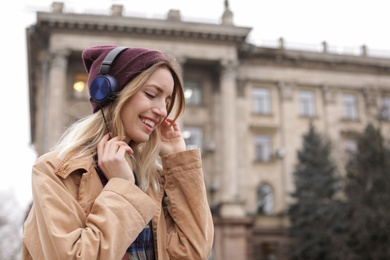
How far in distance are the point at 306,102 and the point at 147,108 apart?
32491 millimetres

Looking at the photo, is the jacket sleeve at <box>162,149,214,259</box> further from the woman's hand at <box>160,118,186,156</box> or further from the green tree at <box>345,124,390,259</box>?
the green tree at <box>345,124,390,259</box>

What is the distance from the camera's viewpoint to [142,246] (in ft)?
7.04

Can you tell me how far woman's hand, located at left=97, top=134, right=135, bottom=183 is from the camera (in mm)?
2039

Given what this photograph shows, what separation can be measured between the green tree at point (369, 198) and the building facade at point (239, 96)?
8.84ft

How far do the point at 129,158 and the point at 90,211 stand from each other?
34 cm

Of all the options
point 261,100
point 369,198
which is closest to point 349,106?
point 261,100

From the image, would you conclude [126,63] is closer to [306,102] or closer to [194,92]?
[194,92]

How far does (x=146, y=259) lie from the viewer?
7.04 feet

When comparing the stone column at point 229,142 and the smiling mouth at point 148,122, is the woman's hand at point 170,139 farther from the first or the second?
the stone column at point 229,142

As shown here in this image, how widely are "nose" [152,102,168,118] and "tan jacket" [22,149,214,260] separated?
0.35 m

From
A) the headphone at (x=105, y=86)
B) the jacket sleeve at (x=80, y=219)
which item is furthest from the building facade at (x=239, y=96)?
the jacket sleeve at (x=80, y=219)

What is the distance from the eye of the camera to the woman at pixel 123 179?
1.87m

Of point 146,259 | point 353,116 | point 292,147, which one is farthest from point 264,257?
point 146,259

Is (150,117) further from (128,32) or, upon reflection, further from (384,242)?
(128,32)
